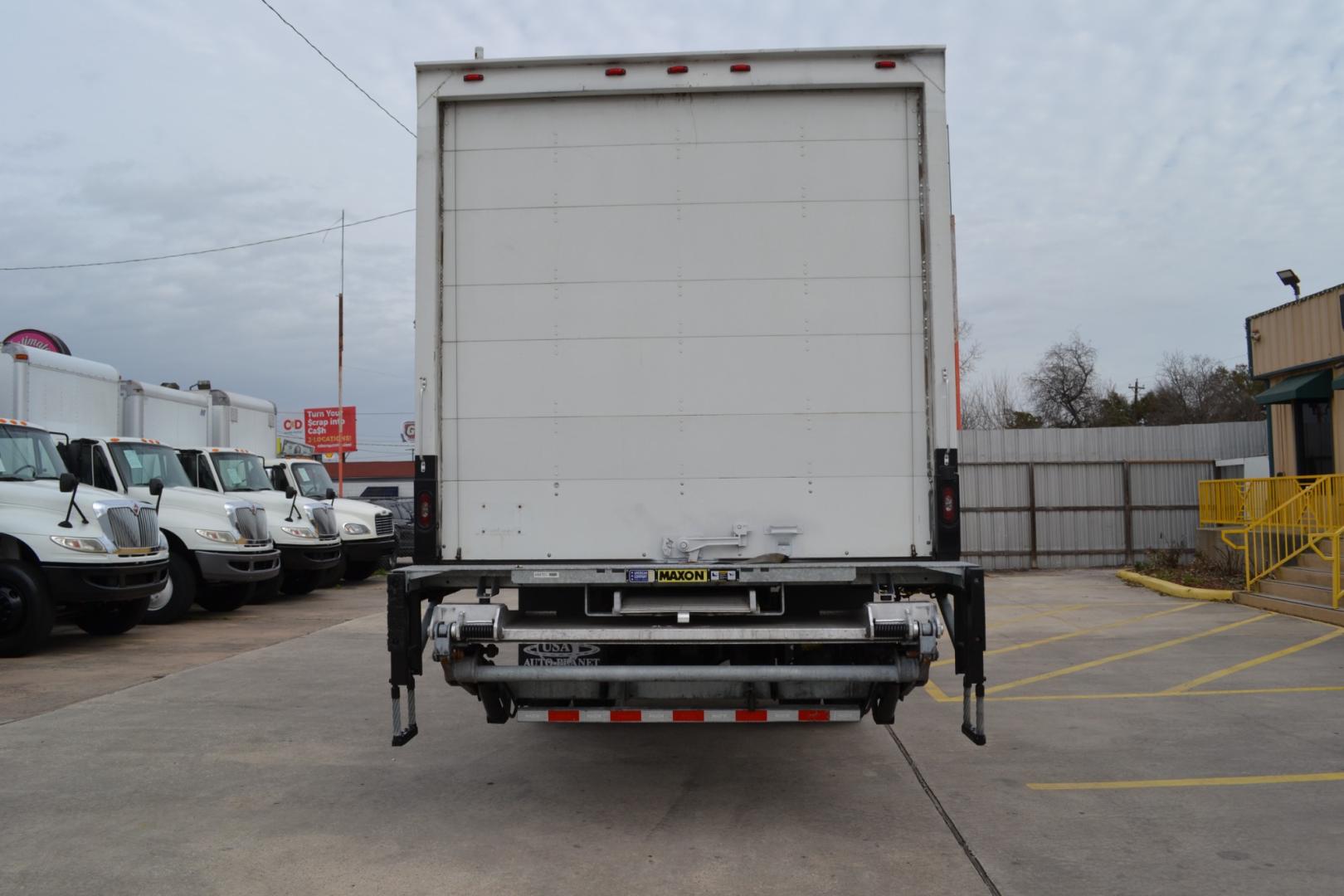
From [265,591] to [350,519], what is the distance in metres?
3.95

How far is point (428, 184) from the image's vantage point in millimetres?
5672

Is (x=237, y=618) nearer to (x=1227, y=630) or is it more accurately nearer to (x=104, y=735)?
(x=104, y=735)

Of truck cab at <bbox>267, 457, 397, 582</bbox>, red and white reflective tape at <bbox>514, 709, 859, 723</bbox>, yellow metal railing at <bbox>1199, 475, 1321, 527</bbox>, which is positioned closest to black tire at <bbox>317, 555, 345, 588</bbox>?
truck cab at <bbox>267, 457, 397, 582</bbox>

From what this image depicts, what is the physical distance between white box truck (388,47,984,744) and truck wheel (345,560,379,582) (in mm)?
16430

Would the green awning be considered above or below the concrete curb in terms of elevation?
above

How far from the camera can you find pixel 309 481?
20.0 m

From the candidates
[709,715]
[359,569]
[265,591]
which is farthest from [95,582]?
[359,569]

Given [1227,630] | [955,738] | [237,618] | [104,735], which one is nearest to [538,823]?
[955,738]

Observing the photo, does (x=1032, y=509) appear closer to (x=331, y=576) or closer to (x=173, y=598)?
(x=331, y=576)

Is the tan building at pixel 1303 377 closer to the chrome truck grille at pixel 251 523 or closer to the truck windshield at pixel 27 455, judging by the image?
the chrome truck grille at pixel 251 523

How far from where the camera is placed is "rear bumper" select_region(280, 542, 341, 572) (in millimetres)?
17016

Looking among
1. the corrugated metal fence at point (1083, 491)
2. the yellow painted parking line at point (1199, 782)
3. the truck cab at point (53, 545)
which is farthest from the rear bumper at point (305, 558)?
the yellow painted parking line at point (1199, 782)

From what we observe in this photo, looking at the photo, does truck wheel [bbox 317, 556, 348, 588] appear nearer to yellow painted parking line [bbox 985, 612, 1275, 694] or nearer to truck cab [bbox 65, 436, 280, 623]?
truck cab [bbox 65, 436, 280, 623]

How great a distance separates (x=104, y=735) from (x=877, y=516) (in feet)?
18.6
